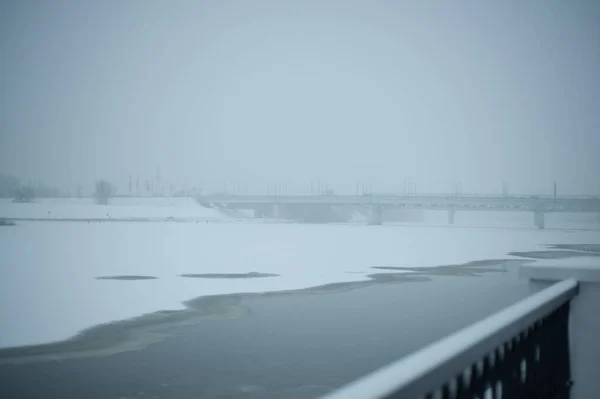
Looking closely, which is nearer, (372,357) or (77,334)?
(372,357)

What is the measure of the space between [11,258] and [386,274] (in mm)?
21922

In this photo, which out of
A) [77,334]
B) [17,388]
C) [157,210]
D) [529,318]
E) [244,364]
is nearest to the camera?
[529,318]

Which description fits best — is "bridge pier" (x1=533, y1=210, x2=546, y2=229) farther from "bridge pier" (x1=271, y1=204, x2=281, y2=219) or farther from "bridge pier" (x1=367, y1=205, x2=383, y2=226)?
"bridge pier" (x1=271, y1=204, x2=281, y2=219)

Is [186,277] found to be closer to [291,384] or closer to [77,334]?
[77,334]

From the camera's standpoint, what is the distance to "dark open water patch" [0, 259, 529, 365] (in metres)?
13.2

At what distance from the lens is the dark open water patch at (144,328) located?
520 inches

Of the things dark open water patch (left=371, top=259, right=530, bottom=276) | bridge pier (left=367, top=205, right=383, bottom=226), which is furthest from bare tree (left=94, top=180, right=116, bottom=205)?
dark open water patch (left=371, top=259, right=530, bottom=276)

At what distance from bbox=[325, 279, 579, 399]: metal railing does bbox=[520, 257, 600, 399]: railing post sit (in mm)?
67

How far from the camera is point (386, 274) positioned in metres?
29.7

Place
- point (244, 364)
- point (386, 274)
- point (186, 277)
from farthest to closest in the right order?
point (386, 274) → point (186, 277) → point (244, 364)

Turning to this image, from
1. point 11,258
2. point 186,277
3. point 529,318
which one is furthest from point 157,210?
point 529,318

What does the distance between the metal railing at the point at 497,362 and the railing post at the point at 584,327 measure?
0.07 metres

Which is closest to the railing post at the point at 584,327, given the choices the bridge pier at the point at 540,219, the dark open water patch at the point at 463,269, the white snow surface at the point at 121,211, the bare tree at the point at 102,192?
the dark open water patch at the point at 463,269

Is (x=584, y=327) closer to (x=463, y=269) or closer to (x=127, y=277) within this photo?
(x=127, y=277)
